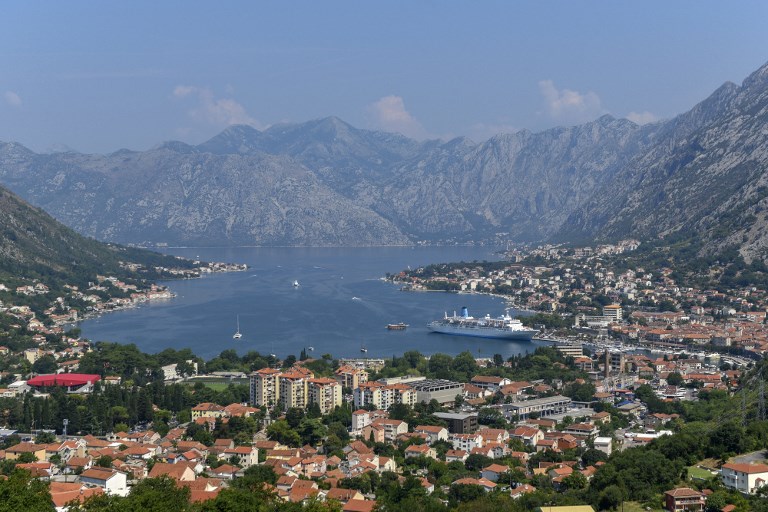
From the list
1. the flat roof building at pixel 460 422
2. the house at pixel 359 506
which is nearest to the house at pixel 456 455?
the flat roof building at pixel 460 422

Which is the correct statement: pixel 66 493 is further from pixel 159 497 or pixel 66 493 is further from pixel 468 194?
pixel 468 194

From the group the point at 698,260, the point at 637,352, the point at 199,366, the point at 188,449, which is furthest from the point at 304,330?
the point at 698,260

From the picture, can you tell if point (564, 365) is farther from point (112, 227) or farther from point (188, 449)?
point (112, 227)

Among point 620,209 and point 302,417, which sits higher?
point 620,209

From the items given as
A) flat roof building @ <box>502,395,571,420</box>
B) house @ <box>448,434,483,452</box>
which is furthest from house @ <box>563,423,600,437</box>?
house @ <box>448,434,483,452</box>

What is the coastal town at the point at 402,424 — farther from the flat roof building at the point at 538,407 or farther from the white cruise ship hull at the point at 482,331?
the white cruise ship hull at the point at 482,331

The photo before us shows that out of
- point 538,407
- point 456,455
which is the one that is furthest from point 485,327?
point 456,455
